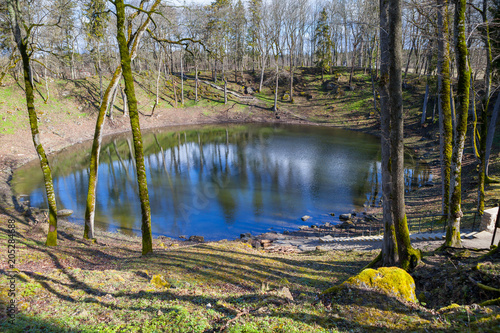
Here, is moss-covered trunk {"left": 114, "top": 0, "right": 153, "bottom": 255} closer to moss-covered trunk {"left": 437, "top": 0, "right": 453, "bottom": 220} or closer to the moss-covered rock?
the moss-covered rock

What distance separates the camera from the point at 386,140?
6695 millimetres

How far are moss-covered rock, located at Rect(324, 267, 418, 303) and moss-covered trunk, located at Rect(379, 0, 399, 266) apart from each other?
143cm

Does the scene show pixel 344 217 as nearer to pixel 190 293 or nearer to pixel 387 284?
pixel 387 284

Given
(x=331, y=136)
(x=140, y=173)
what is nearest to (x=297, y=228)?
(x=140, y=173)

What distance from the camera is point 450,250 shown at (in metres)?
7.39

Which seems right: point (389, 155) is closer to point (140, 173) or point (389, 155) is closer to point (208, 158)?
point (140, 173)

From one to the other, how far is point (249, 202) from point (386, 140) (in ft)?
38.4

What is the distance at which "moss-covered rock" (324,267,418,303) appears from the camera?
513 centimetres

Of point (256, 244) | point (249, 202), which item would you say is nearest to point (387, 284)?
point (256, 244)

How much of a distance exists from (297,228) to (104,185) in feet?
44.7

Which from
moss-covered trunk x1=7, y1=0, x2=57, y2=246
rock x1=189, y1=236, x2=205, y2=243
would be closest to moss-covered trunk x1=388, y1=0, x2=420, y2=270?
rock x1=189, y1=236, x2=205, y2=243

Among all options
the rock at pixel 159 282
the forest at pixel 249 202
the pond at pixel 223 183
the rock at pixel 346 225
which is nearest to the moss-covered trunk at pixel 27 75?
the forest at pixel 249 202

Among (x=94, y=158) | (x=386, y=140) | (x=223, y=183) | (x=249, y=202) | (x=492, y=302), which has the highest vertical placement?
(x=386, y=140)

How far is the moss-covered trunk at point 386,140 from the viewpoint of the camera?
6.49m
